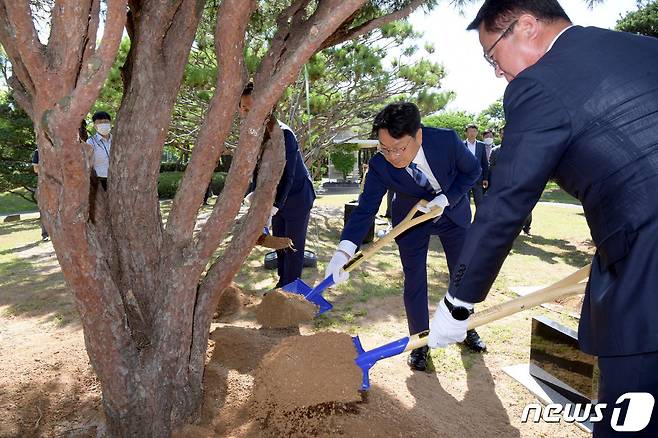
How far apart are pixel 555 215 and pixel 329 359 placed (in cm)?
1076

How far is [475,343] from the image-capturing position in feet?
11.5

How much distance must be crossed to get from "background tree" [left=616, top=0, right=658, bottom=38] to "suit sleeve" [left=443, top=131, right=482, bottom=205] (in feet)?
49.1

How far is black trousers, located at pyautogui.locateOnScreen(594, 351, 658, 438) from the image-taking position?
4.16 ft

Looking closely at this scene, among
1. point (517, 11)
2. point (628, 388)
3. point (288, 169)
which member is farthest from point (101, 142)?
point (628, 388)

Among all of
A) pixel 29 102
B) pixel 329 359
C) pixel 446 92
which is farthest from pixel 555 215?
pixel 29 102

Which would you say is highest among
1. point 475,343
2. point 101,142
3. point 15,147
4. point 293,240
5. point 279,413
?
point 15,147

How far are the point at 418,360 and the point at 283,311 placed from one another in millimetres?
1144

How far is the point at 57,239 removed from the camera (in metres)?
1.80

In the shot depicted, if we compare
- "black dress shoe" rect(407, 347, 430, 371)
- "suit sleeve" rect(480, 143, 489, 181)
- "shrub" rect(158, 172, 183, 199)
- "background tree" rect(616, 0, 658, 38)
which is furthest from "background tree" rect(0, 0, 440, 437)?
"background tree" rect(616, 0, 658, 38)

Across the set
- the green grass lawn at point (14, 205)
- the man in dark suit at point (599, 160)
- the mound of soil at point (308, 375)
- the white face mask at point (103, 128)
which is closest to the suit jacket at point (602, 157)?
the man in dark suit at point (599, 160)

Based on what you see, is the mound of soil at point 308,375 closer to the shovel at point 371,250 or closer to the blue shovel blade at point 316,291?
the shovel at point 371,250

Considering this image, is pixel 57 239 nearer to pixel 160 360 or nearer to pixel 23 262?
pixel 160 360

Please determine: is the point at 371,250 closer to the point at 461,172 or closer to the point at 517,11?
the point at 461,172

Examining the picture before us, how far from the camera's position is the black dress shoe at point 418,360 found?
3.20 meters
